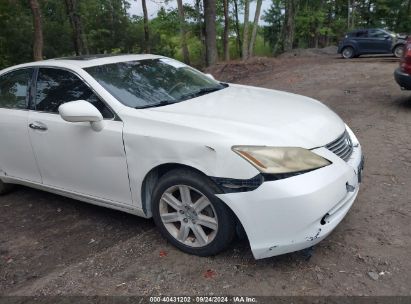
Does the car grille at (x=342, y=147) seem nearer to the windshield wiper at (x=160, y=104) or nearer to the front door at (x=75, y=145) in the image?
the windshield wiper at (x=160, y=104)

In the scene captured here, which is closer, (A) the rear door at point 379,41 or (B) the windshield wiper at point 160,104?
(B) the windshield wiper at point 160,104

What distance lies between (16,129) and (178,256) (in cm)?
223

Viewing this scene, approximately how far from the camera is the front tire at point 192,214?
121 inches

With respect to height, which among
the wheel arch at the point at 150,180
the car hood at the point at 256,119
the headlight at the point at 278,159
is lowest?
the wheel arch at the point at 150,180

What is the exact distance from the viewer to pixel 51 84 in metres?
4.19

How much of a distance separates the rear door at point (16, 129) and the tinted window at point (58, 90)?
20cm

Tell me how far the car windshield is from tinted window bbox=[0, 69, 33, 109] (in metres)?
0.91

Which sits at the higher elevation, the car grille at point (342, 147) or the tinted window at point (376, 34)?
the car grille at point (342, 147)

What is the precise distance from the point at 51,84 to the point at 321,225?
2.95 m

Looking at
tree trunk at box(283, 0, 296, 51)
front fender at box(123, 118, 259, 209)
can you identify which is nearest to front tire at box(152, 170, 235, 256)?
front fender at box(123, 118, 259, 209)

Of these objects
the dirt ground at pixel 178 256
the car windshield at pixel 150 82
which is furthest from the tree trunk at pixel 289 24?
the car windshield at pixel 150 82

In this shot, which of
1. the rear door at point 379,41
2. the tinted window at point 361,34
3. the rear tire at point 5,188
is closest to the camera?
the rear tire at point 5,188

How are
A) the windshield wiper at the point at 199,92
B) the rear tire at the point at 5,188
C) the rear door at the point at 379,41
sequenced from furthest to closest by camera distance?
the rear door at the point at 379,41, the rear tire at the point at 5,188, the windshield wiper at the point at 199,92

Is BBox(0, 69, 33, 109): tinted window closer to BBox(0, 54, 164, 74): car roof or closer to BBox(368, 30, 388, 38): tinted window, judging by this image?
BBox(0, 54, 164, 74): car roof
